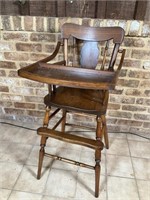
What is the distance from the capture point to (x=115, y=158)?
1602mm

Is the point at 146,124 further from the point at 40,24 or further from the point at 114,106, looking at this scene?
the point at 40,24

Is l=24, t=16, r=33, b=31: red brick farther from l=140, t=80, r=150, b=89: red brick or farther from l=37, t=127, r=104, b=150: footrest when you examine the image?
l=140, t=80, r=150, b=89: red brick

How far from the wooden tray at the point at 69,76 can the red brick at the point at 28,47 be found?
494 millimetres

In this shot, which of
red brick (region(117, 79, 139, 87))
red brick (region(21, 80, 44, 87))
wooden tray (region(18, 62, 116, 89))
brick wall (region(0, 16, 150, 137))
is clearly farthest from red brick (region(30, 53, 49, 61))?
red brick (region(117, 79, 139, 87))

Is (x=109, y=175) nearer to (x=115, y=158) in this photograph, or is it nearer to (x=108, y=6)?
(x=115, y=158)

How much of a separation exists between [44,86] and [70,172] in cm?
80

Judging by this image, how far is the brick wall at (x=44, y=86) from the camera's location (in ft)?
4.96

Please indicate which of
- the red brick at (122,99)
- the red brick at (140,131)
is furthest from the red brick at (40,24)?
the red brick at (140,131)

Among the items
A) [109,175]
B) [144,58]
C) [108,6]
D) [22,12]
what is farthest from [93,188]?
[22,12]

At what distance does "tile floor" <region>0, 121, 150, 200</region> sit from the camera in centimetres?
130

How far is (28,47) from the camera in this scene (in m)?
1.64

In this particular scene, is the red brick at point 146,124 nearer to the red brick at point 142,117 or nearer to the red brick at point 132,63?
the red brick at point 142,117

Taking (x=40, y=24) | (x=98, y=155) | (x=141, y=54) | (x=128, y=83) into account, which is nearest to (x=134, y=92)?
(x=128, y=83)

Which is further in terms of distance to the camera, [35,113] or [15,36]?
[35,113]
